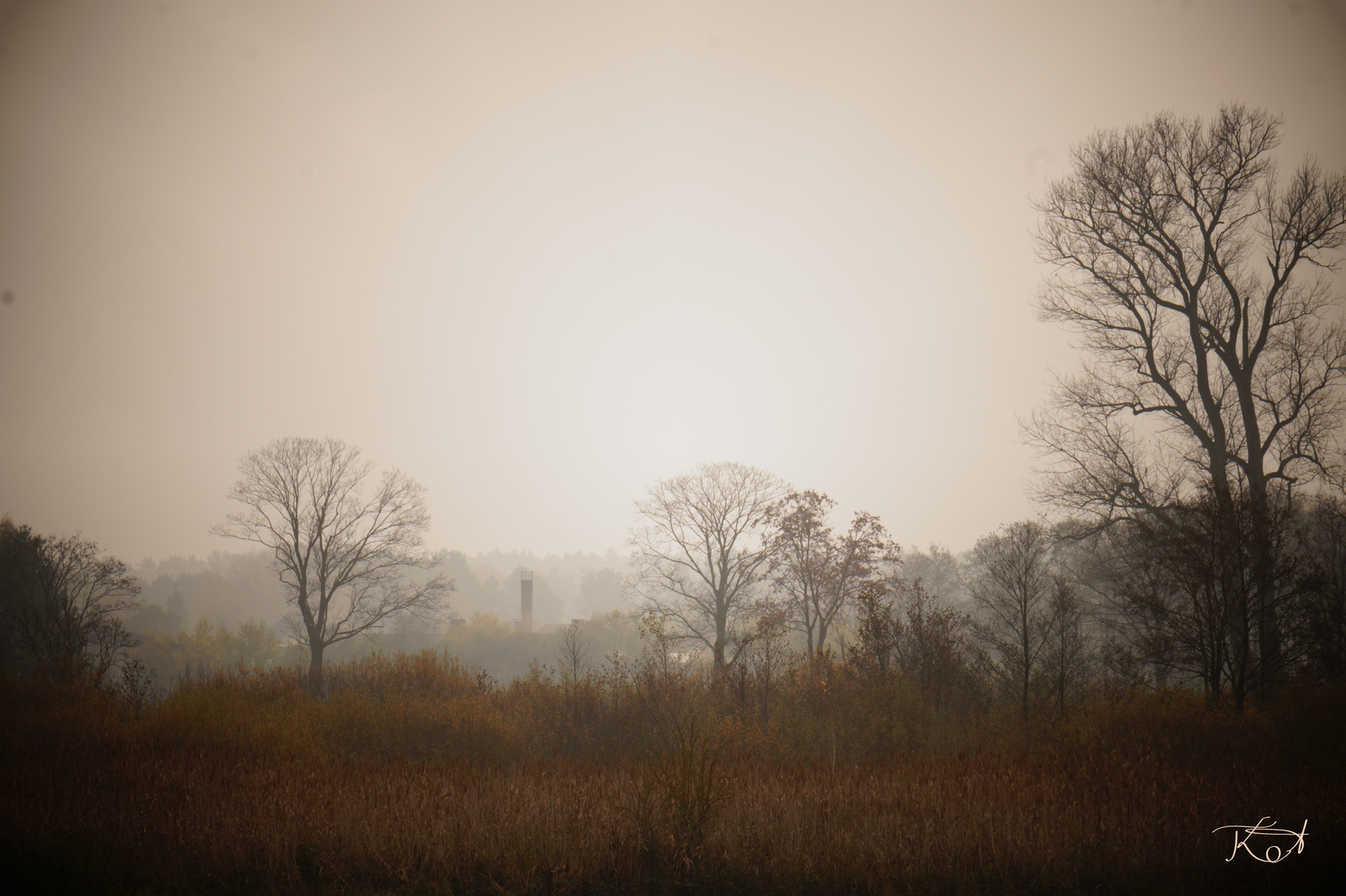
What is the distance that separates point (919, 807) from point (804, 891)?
1.79m

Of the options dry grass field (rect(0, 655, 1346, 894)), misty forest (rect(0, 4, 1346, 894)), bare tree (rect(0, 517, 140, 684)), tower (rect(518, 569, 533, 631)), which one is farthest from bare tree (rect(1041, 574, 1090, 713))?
tower (rect(518, 569, 533, 631))

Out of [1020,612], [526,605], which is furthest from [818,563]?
[526,605]

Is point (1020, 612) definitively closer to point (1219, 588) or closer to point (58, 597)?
point (1219, 588)

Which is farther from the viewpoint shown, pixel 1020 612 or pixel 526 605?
pixel 526 605

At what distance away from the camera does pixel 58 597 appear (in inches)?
931

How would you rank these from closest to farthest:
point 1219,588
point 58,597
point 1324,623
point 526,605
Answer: point 1324,623 < point 1219,588 < point 58,597 < point 526,605

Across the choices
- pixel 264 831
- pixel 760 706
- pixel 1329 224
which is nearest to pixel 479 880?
pixel 264 831
